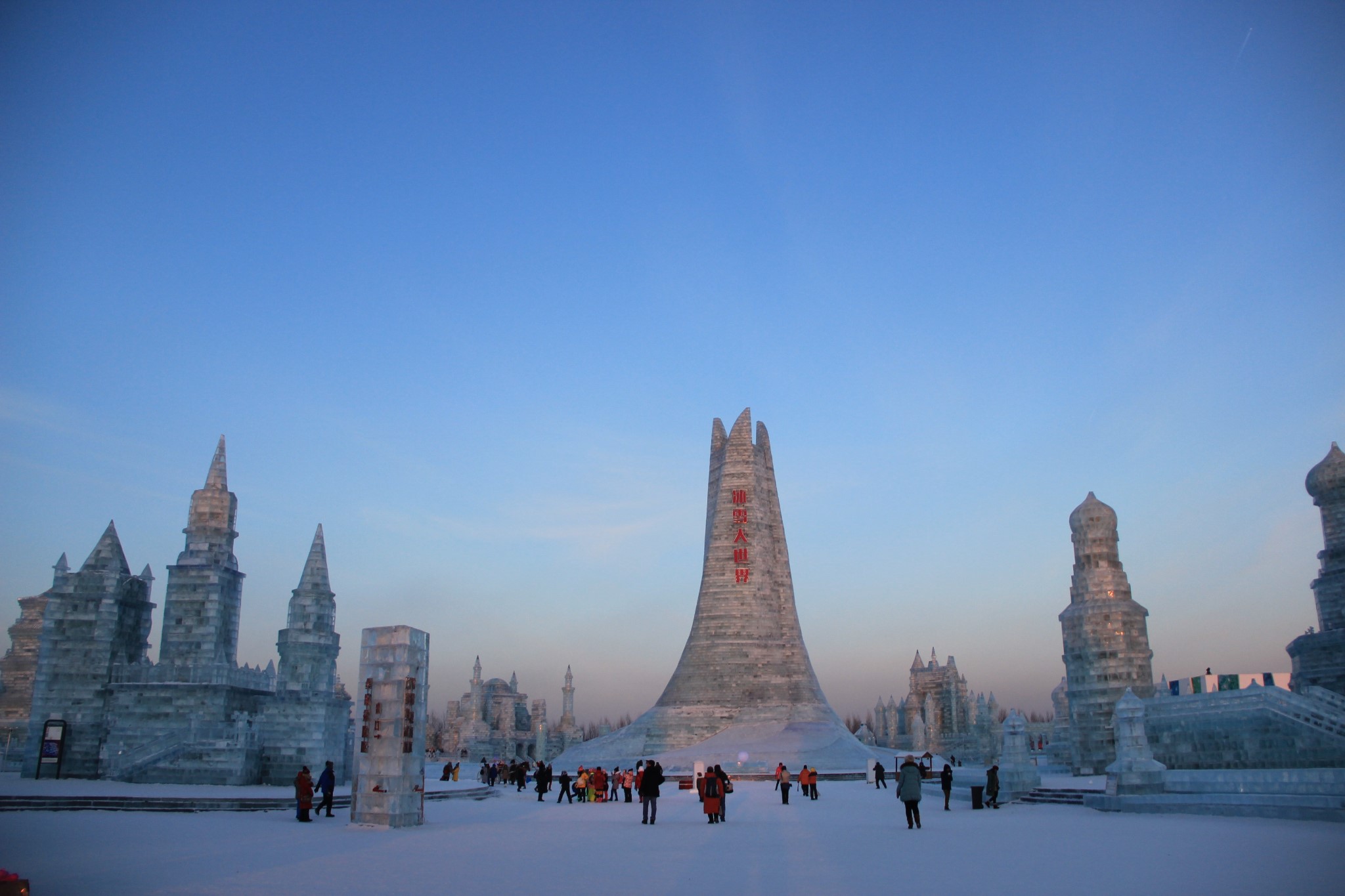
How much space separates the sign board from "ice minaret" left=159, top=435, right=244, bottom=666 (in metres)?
4.83

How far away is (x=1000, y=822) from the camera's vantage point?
17.5 metres

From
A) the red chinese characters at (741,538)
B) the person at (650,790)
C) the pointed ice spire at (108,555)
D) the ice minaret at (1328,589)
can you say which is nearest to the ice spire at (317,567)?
the pointed ice spire at (108,555)

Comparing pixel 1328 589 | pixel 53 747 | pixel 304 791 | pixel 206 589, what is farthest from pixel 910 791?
pixel 1328 589

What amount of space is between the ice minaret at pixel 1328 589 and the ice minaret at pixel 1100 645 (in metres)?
7.83

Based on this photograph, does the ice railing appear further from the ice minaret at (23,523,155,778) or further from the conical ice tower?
the conical ice tower

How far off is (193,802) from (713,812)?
36.6ft

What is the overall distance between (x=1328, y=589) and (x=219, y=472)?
4516 cm

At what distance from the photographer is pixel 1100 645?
35.7 meters

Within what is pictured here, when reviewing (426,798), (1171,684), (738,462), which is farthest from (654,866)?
(738,462)

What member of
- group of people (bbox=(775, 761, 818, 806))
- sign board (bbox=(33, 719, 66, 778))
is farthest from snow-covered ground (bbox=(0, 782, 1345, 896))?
sign board (bbox=(33, 719, 66, 778))

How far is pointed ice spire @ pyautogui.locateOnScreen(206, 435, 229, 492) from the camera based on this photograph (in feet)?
120

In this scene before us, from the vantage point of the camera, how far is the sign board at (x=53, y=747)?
93.1 feet

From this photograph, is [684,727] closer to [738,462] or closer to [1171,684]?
[738,462]

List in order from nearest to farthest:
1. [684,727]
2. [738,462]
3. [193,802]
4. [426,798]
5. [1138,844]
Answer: [1138,844]
[193,802]
[426,798]
[684,727]
[738,462]
